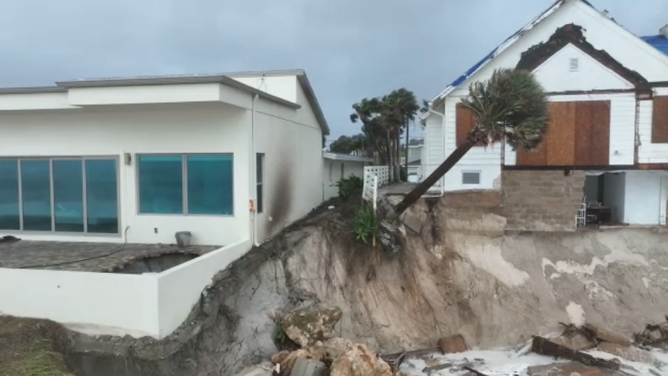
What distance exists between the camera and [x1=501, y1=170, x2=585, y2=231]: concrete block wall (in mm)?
15758

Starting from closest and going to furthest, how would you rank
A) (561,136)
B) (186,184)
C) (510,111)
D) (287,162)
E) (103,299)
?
(103,299) < (186,184) < (510,111) < (287,162) < (561,136)

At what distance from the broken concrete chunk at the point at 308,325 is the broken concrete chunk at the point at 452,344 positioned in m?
4.44

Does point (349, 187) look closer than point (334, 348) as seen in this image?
No

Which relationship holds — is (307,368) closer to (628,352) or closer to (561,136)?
(628,352)

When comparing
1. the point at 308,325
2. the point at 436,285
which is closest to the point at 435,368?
the point at 436,285

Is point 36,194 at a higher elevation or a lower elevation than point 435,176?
lower

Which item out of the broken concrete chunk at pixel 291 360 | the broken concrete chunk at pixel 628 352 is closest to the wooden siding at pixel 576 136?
the broken concrete chunk at pixel 628 352

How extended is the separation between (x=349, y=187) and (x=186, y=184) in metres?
8.74

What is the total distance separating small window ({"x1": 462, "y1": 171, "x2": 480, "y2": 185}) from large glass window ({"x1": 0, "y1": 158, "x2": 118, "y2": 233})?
11.0 m

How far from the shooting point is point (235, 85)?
34.2 ft

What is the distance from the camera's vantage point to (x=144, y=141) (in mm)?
11828

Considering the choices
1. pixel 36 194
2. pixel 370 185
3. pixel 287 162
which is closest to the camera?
pixel 36 194

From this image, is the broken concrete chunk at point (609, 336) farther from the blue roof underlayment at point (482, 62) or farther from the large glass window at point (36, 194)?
the large glass window at point (36, 194)

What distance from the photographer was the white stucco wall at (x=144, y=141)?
449 inches
